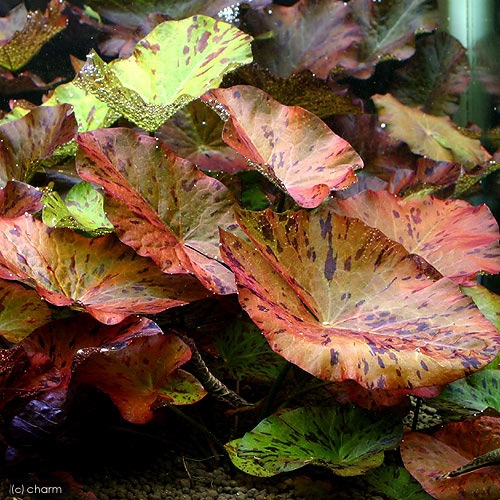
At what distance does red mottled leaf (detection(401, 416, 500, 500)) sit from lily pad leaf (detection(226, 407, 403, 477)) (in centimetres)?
3

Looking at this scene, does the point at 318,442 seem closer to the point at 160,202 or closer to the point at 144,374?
the point at 144,374

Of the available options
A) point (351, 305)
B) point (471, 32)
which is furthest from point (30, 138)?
point (471, 32)

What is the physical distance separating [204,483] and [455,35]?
1.61 metres

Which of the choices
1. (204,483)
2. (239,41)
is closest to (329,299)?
(204,483)

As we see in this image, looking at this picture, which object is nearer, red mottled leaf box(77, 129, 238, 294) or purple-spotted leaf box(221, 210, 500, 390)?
purple-spotted leaf box(221, 210, 500, 390)

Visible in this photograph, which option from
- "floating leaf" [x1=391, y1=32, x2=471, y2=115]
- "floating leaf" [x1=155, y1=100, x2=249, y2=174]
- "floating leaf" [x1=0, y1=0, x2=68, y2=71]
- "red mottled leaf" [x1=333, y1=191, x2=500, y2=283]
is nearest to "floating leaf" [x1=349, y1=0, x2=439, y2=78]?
"floating leaf" [x1=391, y1=32, x2=471, y2=115]

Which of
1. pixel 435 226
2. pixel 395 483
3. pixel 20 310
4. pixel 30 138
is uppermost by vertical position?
pixel 30 138

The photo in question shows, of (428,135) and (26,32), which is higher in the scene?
(26,32)

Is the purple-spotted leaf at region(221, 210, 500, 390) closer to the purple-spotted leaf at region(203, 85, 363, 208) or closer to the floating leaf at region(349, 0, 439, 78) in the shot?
the purple-spotted leaf at region(203, 85, 363, 208)

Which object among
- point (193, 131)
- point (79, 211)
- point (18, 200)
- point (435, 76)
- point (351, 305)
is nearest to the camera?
point (351, 305)

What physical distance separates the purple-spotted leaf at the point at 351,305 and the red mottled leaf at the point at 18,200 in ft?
1.11

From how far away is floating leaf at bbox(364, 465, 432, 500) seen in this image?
2.37ft

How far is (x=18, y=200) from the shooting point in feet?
2.68

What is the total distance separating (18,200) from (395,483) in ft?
2.23
